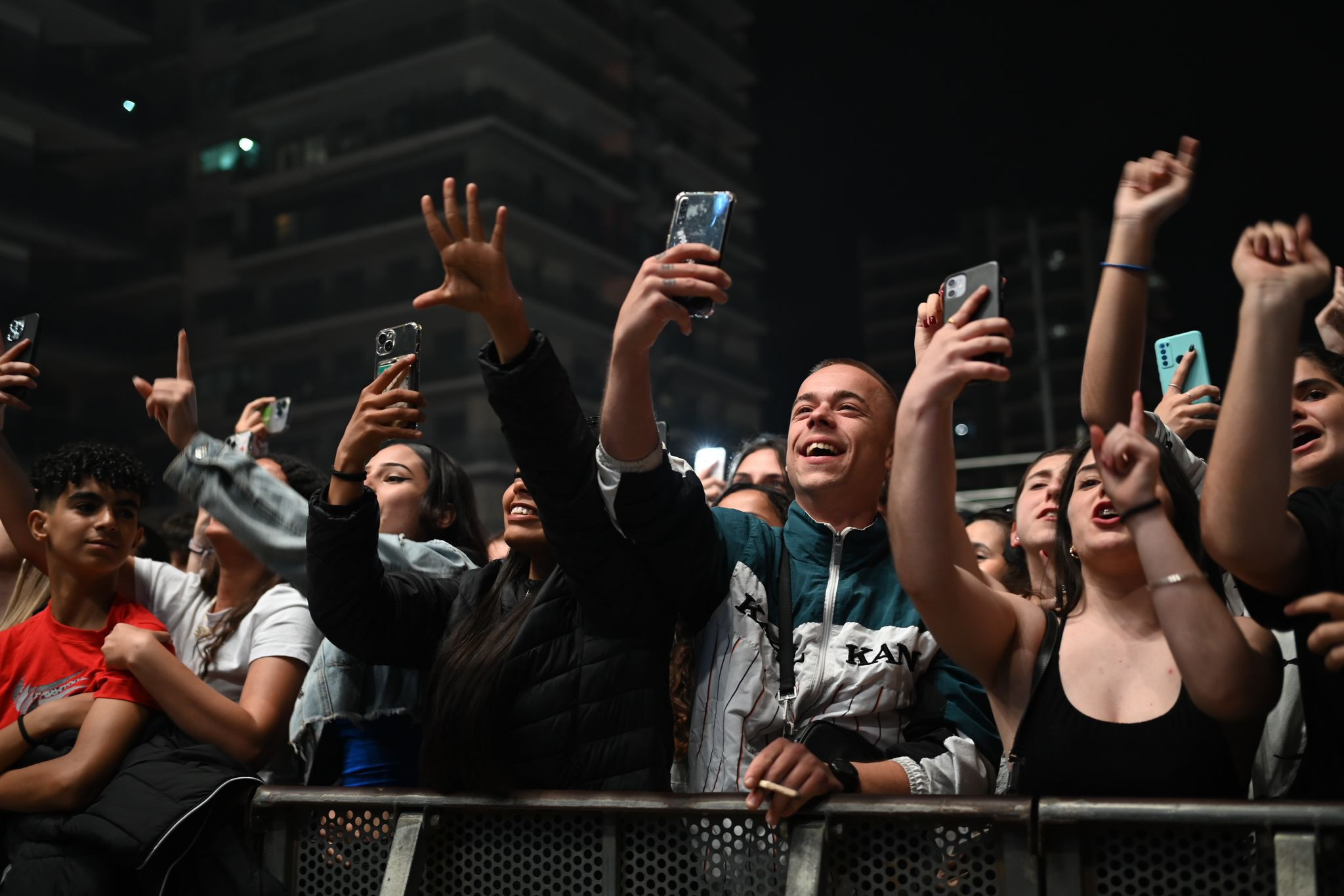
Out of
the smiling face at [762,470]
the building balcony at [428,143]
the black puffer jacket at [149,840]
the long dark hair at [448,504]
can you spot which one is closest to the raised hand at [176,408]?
the long dark hair at [448,504]

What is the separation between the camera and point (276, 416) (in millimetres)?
3471

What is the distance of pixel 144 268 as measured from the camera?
87.7ft

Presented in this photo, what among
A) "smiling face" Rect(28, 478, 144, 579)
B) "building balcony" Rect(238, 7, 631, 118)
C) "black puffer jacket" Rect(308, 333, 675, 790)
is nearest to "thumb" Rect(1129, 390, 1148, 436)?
"black puffer jacket" Rect(308, 333, 675, 790)

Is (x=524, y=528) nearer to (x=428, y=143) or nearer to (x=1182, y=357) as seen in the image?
(x=1182, y=357)

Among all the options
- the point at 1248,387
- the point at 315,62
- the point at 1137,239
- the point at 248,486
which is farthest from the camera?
the point at 315,62

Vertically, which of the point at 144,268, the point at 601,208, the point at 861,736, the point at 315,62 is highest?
the point at 315,62

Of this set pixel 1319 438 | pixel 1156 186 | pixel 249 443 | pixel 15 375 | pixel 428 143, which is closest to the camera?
pixel 1156 186

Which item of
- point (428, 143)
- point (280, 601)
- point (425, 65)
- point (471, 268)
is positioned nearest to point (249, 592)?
point (280, 601)

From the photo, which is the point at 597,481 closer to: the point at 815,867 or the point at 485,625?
the point at 485,625

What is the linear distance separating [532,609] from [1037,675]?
772 millimetres

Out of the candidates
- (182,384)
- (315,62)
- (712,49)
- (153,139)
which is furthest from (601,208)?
(182,384)

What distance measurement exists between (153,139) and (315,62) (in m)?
4.25

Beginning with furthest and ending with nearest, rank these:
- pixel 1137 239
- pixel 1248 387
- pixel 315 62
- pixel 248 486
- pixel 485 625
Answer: pixel 315 62
pixel 248 486
pixel 485 625
pixel 1137 239
pixel 1248 387

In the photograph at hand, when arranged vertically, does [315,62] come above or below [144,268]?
above
